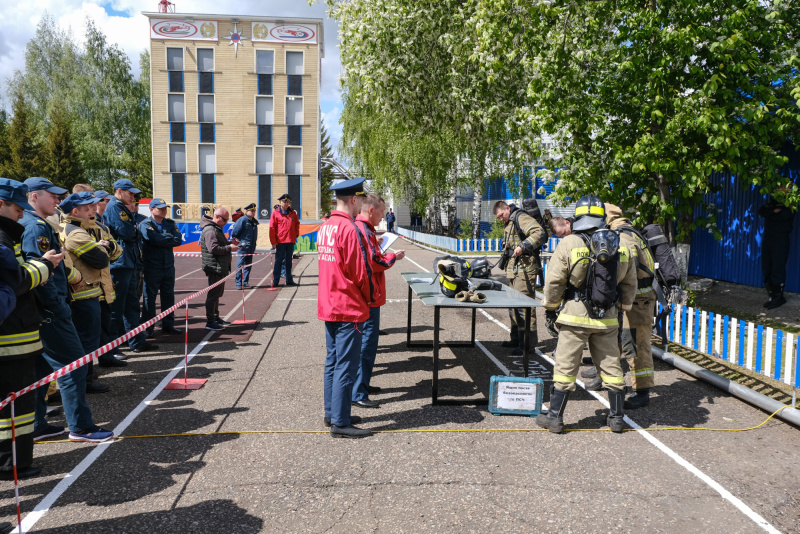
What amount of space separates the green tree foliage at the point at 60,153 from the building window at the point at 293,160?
18.2m

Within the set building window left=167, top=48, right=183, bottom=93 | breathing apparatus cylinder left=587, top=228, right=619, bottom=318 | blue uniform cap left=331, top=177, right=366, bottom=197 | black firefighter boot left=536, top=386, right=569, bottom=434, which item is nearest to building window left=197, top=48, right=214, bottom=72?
building window left=167, top=48, right=183, bottom=93

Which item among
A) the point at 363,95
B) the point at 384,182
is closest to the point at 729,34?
the point at 363,95

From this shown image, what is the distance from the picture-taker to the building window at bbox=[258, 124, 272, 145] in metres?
34.6

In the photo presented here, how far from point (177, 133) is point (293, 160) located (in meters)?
7.28

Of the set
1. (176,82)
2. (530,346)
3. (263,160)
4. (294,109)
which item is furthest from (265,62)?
(530,346)

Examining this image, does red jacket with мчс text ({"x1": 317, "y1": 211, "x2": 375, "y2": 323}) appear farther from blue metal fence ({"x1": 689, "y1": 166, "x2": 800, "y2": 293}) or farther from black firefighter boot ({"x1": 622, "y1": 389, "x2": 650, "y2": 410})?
blue metal fence ({"x1": 689, "y1": 166, "x2": 800, "y2": 293})

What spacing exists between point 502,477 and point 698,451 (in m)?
1.83

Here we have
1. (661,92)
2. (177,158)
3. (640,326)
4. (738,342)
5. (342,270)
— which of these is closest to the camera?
(342,270)

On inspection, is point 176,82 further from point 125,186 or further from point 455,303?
point 455,303

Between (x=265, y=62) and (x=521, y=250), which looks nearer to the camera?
(x=521, y=250)

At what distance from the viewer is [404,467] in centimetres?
430

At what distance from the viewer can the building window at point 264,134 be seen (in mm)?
34594

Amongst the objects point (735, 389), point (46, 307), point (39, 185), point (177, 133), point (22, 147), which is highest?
point (177, 133)

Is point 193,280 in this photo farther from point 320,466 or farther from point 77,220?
point 320,466
